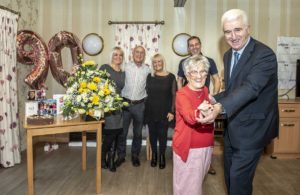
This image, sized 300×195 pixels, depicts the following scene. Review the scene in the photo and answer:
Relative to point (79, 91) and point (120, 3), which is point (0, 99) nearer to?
point (79, 91)

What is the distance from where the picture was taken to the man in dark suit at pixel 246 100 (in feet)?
5.74

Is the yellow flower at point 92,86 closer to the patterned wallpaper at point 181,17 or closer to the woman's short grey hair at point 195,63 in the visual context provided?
the woman's short grey hair at point 195,63

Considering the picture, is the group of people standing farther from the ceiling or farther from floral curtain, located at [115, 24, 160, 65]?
floral curtain, located at [115, 24, 160, 65]

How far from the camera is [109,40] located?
5328 millimetres

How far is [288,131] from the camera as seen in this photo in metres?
4.54

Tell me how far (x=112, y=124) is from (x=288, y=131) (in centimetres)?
270

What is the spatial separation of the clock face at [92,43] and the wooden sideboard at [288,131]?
3114 millimetres

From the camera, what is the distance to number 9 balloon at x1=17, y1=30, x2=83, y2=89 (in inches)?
176

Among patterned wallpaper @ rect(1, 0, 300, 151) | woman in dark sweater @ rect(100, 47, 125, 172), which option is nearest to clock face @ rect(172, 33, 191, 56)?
patterned wallpaper @ rect(1, 0, 300, 151)

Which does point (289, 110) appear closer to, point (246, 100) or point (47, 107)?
point (246, 100)

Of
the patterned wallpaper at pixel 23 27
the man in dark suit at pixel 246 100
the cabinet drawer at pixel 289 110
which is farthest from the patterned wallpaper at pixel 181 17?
the man in dark suit at pixel 246 100

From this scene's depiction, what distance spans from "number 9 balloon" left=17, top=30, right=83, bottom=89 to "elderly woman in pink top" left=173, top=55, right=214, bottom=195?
10.1 ft

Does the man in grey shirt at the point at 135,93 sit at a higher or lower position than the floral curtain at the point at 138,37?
lower

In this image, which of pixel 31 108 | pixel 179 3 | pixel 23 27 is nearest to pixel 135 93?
pixel 31 108
